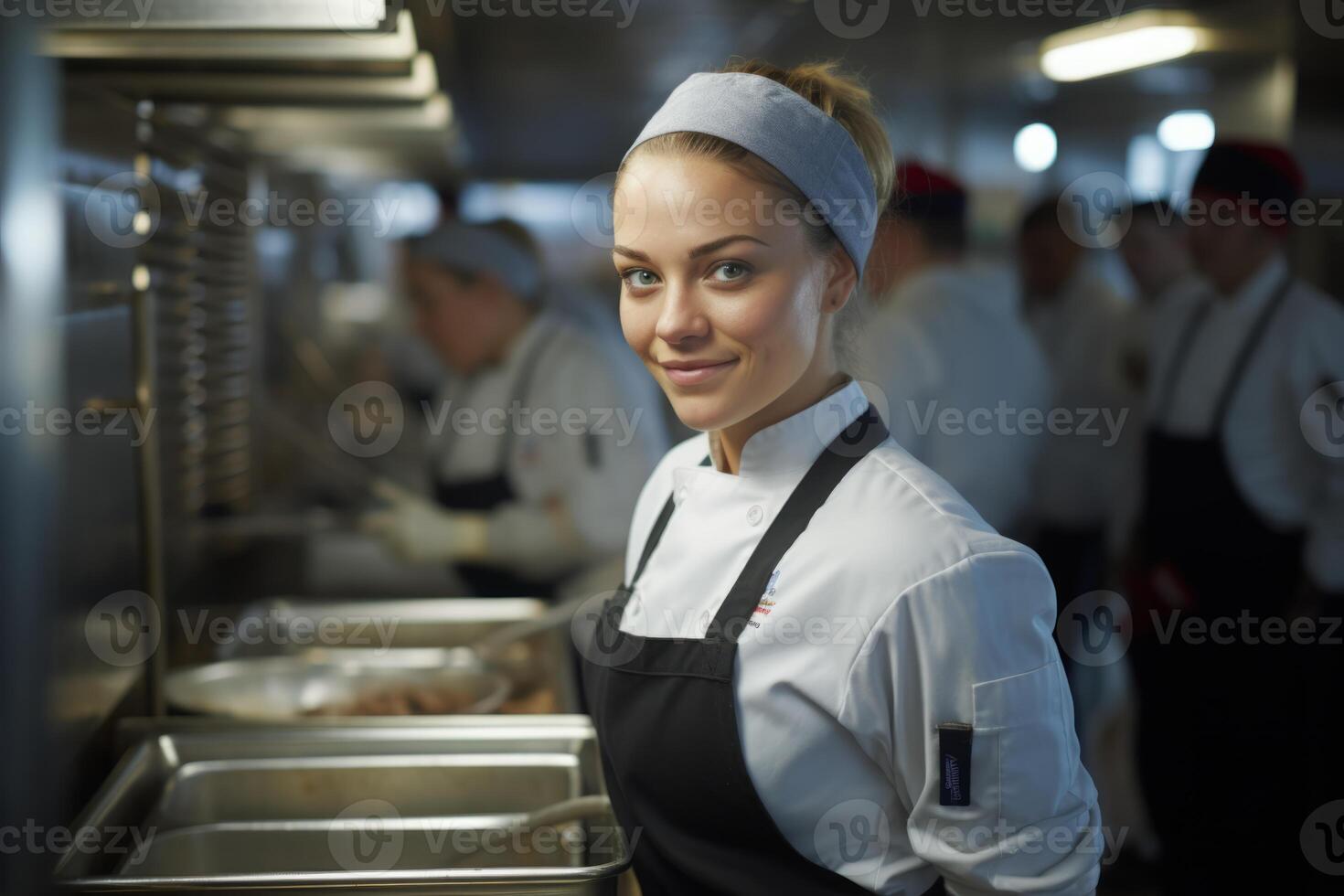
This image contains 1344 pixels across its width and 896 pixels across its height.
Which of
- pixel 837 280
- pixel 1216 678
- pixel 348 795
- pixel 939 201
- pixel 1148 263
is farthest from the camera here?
pixel 1148 263

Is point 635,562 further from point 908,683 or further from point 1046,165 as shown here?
point 1046,165

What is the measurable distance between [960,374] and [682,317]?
1.81m

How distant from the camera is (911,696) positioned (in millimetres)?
908

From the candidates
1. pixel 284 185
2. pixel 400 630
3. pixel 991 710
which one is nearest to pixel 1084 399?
pixel 400 630

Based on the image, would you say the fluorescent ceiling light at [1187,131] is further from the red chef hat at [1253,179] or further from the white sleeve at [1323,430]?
the white sleeve at [1323,430]

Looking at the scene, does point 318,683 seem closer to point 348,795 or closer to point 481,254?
point 348,795

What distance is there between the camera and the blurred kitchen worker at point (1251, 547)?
239cm

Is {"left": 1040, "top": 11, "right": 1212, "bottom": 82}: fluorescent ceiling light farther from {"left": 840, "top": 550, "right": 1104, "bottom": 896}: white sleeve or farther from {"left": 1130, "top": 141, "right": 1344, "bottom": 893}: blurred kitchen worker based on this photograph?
{"left": 840, "top": 550, "right": 1104, "bottom": 896}: white sleeve

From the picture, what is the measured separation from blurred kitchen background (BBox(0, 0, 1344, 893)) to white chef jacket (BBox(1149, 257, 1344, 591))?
0.52m

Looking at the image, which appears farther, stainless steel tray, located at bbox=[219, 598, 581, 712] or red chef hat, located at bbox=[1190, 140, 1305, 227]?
red chef hat, located at bbox=[1190, 140, 1305, 227]

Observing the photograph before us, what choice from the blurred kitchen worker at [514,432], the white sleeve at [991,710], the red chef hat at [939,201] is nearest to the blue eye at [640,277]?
the white sleeve at [991,710]

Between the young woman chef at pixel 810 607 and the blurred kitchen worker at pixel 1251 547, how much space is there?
1.73 metres

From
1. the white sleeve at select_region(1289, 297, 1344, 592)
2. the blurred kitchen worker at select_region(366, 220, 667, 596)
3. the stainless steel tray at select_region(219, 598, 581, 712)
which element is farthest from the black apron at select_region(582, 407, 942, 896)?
the white sleeve at select_region(1289, 297, 1344, 592)

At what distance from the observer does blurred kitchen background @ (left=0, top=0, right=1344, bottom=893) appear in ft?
2.04
